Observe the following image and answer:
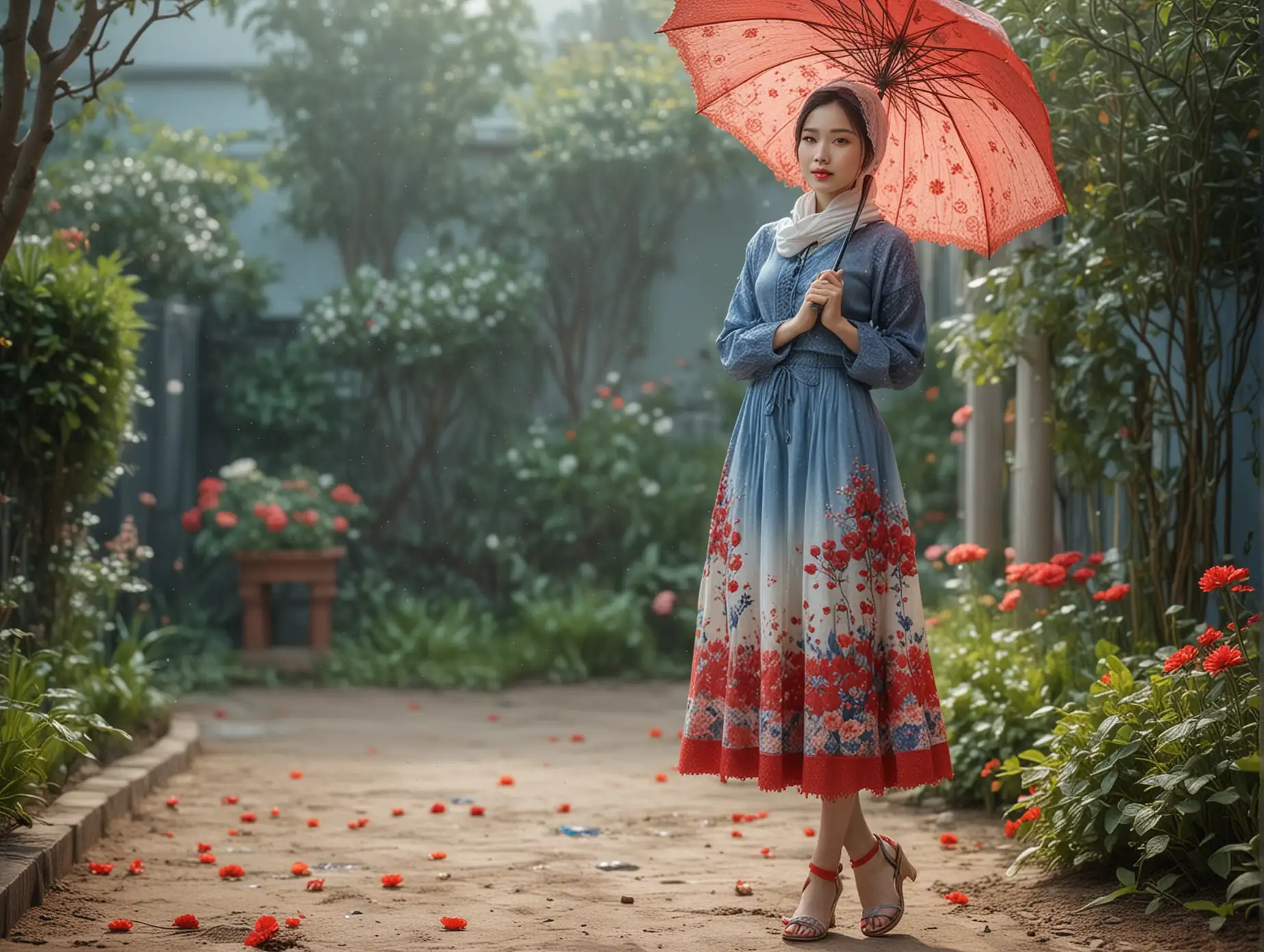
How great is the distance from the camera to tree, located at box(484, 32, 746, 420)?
28.5 feet

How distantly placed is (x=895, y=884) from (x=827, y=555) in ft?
2.32

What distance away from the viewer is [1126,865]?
9.92 ft

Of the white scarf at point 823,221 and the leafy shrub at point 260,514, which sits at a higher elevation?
the white scarf at point 823,221

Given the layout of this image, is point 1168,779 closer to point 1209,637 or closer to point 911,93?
point 1209,637

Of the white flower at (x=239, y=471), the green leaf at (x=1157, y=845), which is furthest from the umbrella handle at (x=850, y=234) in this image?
the white flower at (x=239, y=471)

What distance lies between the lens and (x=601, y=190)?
8852mm

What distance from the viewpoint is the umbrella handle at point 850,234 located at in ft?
8.95

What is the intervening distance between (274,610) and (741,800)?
4.40 meters

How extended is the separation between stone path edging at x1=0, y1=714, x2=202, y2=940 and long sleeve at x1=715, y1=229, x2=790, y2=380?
5.74 feet

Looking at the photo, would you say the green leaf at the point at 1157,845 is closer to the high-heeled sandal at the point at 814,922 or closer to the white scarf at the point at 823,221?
the high-heeled sandal at the point at 814,922

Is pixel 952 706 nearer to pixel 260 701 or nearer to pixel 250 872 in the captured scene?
pixel 250 872

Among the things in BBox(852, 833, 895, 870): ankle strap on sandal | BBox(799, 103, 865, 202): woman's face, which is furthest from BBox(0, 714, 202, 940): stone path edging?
BBox(799, 103, 865, 202): woman's face

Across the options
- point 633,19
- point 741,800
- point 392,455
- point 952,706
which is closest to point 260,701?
point 392,455

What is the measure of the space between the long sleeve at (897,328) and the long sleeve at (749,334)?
0.15 metres
